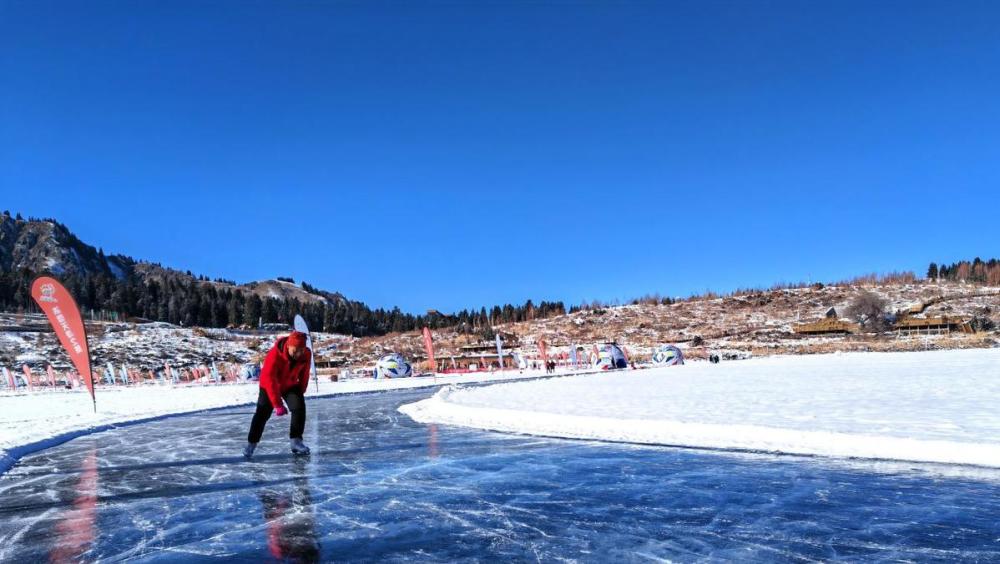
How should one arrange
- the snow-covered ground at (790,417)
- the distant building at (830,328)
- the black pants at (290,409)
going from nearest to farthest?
the snow-covered ground at (790,417)
the black pants at (290,409)
the distant building at (830,328)

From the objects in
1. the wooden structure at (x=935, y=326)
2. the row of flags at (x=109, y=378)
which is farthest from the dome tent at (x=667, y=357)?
the wooden structure at (x=935, y=326)

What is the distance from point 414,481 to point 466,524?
207cm

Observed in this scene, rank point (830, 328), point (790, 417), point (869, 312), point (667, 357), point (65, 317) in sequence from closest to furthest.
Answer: point (790, 417), point (65, 317), point (667, 357), point (830, 328), point (869, 312)

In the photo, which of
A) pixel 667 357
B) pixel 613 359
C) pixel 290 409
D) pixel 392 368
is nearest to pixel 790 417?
pixel 290 409

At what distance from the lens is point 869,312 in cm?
8456

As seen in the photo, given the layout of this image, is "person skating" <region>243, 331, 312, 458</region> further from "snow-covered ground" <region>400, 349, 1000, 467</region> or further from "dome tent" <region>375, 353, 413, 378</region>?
"dome tent" <region>375, 353, 413, 378</region>

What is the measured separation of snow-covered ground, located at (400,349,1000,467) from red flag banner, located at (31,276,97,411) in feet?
26.4

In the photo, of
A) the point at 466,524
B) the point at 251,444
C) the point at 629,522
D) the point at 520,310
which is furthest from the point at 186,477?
the point at 520,310

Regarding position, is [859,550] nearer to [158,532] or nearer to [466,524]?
[466,524]

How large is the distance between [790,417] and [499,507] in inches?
261

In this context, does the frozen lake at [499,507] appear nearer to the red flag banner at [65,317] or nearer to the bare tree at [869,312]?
the red flag banner at [65,317]

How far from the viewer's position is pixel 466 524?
17.1ft

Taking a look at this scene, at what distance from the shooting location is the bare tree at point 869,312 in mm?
76537

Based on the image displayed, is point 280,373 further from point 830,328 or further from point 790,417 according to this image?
→ point 830,328
